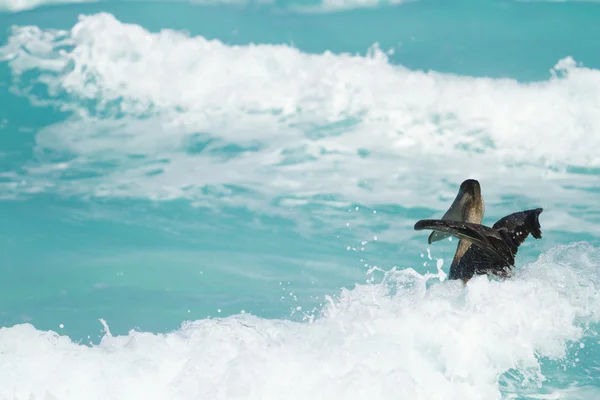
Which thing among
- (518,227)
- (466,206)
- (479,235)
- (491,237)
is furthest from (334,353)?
(518,227)

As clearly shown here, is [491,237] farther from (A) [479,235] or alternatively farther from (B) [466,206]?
(B) [466,206]

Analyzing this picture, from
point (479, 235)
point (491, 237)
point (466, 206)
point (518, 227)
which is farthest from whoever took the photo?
point (518, 227)

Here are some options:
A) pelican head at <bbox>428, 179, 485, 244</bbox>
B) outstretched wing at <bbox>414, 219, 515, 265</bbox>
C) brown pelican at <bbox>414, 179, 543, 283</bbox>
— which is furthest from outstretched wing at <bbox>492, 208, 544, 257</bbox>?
pelican head at <bbox>428, 179, 485, 244</bbox>

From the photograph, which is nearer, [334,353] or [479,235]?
[334,353]

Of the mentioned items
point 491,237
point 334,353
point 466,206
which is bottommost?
point 334,353

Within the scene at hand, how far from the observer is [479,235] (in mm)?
13656

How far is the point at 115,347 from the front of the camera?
11680 mm

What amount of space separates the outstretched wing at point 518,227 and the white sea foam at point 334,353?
1.20 m

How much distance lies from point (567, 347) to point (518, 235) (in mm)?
2649

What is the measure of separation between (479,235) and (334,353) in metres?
4.10

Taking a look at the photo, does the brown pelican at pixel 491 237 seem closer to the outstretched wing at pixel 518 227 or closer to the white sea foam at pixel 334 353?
the outstretched wing at pixel 518 227

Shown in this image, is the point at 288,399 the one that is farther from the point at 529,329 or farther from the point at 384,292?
the point at 529,329

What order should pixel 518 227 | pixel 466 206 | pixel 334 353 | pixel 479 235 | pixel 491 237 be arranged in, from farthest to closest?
1. pixel 518 227
2. pixel 466 206
3. pixel 491 237
4. pixel 479 235
5. pixel 334 353

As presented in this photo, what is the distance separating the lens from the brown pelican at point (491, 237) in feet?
47.9
